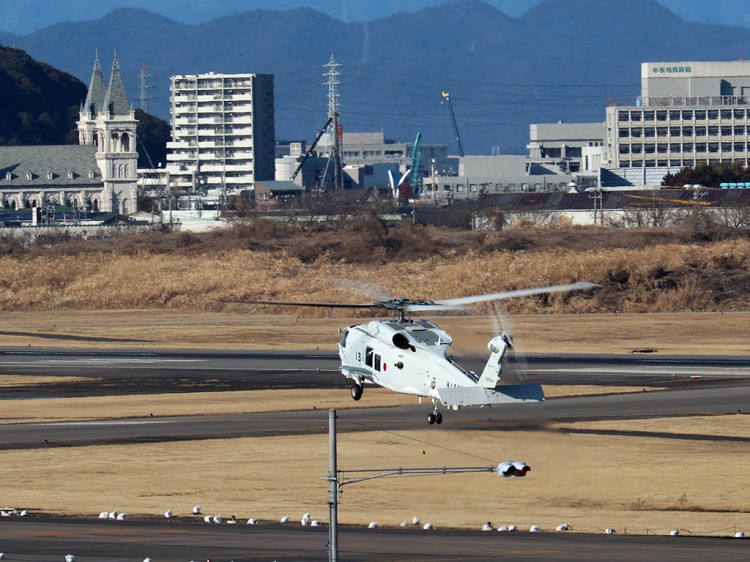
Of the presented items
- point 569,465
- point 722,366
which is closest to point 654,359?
point 722,366

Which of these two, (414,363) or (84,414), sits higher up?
(414,363)

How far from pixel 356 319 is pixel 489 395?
6105 cm

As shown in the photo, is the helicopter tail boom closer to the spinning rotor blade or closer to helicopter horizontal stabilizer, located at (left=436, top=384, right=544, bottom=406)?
helicopter horizontal stabilizer, located at (left=436, top=384, right=544, bottom=406)

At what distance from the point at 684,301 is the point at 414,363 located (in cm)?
6930

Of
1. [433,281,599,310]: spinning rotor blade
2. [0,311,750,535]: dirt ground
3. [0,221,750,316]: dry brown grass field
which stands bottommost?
[0,311,750,535]: dirt ground

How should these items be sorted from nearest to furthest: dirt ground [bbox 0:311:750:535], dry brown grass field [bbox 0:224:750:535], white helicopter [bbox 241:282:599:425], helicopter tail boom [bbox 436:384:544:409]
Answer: helicopter tail boom [bbox 436:384:544:409]
white helicopter [bbox 241:282:599:425]
dirt ground [bbox 0:311:750:535]
dry brown grass field [bbox 0:224:750:535]

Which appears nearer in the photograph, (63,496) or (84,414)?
(63,496)

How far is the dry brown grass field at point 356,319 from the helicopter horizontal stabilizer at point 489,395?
3228 mm

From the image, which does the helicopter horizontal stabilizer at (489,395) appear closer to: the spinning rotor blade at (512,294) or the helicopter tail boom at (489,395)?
the helicopter tail boom at (489,395)

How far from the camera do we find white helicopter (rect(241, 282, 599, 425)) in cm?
4238

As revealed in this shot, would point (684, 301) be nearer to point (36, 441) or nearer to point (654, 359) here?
point (654, 359)

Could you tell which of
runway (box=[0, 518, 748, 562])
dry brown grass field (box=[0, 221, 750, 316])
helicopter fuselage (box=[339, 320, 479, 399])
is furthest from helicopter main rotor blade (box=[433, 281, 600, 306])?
dry brown grass field (box=[0, 221, 750, 316])

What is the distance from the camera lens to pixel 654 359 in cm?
8269

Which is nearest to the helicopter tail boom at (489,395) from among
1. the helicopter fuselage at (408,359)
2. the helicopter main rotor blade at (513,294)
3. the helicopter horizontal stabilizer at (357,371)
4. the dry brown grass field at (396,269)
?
the helicopter fuselage at (408,359)
